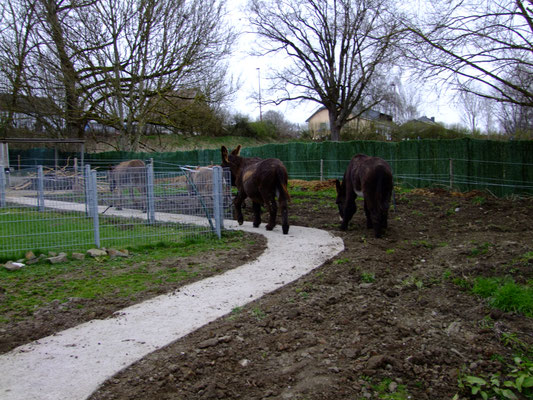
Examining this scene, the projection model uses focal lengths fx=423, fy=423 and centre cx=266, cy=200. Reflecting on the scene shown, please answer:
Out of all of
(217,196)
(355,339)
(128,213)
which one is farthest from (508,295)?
(128,213)

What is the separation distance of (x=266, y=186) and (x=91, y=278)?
4.54m

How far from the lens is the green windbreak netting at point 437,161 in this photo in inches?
616

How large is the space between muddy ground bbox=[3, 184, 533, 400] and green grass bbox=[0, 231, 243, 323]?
1.94 ft

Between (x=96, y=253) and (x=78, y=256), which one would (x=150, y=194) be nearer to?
(x=96, y=253)

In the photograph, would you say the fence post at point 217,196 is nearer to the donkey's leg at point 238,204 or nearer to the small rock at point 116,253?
the donkey's leg at point 238,204

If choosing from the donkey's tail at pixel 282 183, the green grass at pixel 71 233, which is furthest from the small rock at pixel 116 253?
the donkey's tail at pixel 282 183

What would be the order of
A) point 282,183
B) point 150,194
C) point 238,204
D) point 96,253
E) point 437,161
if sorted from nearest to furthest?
point 96,253, point 282,183, point 150,194, point 238,204, point 437,161

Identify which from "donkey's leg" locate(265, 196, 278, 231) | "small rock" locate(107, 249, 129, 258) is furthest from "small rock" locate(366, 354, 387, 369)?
"donkey's leg" locate(265, 196, 278, 231)

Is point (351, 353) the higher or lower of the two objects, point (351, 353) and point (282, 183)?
the lower

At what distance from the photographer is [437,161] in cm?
1786

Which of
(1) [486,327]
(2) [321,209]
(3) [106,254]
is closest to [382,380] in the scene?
(1) [486,327]

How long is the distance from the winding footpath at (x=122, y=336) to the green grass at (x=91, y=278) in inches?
25.6

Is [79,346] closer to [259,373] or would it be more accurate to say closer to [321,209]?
[259,373]

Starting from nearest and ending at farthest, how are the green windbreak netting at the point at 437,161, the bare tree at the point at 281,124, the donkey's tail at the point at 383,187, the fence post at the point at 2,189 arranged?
1. the donkey's tail at the point at 383,187
2. the fence post at the point at 2,189
3. the green windbreak netting at the point at 437,161
4. the bare tree at the point at 281,124
